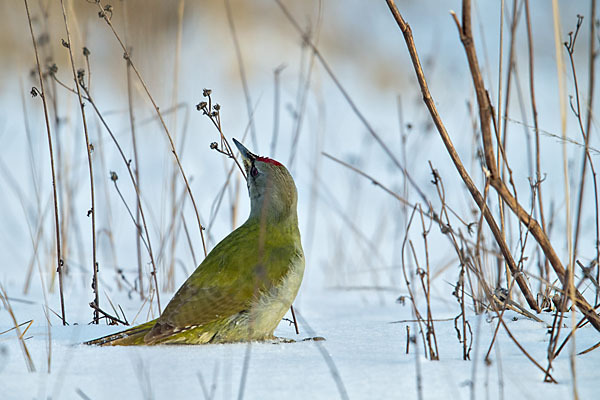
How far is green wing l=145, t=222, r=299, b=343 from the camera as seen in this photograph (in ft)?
9.42

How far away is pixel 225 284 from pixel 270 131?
7914 mm

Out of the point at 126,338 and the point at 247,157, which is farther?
the point at 247,157

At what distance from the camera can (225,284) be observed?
304 centimetres

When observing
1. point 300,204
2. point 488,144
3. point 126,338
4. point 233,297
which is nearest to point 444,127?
point 488,144

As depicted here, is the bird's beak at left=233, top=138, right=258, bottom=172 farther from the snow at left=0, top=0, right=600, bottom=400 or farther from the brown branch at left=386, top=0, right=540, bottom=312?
the brown branch at left=386, top=0, right=540, bottom=312

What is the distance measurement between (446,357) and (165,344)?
3.72ft

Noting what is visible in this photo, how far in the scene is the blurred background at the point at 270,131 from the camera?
534 cm

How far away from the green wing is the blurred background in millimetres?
978

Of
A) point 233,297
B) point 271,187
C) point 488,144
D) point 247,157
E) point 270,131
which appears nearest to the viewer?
point 488,144

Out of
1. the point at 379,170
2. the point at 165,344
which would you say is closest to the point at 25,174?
the point at 379,170

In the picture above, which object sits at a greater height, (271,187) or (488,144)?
(271,187)

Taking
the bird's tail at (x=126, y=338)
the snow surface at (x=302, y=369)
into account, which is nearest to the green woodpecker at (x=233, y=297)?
the bird's tail at (x=126, y=338)

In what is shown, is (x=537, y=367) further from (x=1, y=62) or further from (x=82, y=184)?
(x=1, y=62)

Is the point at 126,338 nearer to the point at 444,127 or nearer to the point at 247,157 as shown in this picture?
the point at 247,157
